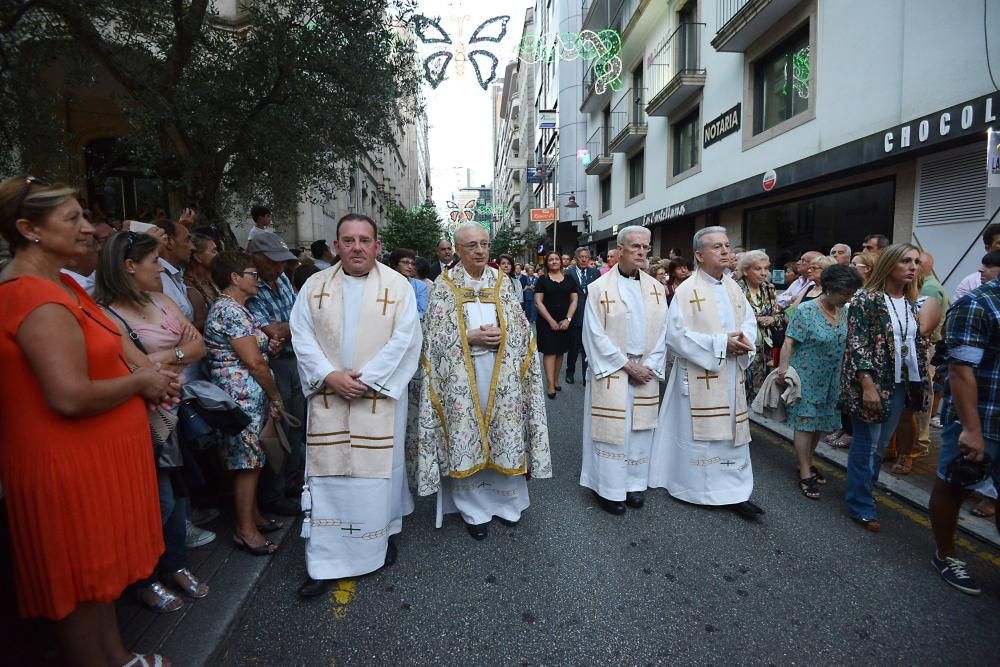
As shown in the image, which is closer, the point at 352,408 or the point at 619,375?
the point at 352,408

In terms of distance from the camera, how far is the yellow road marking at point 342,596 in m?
2.74

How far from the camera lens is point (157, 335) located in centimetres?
271

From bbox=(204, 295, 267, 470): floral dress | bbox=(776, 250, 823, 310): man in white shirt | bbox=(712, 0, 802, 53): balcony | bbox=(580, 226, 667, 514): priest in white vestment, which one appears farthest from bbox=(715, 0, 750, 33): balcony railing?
bbox=(204, 295, 267, 470): floral dress

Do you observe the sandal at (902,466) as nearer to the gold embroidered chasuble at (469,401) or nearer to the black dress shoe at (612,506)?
the black dress shoe at (612,506)

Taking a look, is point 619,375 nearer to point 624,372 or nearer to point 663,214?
point 624,372

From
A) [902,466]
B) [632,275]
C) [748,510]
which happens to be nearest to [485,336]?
[632,275]

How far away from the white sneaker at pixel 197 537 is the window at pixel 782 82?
1120cm

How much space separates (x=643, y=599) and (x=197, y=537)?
8.96ft

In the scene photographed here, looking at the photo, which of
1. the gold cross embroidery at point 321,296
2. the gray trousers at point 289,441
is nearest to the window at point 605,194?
the gray trousers at point 289,441

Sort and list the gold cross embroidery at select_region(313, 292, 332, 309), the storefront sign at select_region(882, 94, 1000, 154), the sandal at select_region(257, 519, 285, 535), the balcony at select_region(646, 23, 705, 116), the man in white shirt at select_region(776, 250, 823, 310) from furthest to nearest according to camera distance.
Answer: the balcony at select_region(646, 23, 705, 116)
the man in white shirt at select_region(776, 250, 823, 310)
the storefront sign at select_region(882, 94, 1000, 154)
the sandal at select_region(257, 519, 285, 535)
the gold cross embroidery at select_region(313, 292, 332, 309)

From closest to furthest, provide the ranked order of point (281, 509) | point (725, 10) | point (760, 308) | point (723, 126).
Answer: point (281, 509) → point (760, 308) → point (725, 10) → point (723, 126)

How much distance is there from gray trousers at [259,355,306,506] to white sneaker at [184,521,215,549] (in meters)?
0.47

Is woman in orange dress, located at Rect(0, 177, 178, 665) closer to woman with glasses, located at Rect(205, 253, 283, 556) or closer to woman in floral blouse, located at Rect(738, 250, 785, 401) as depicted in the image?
woman with glasses, located at Rect(205, 253, 283, 556)

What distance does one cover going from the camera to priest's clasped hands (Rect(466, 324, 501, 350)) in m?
3.52
